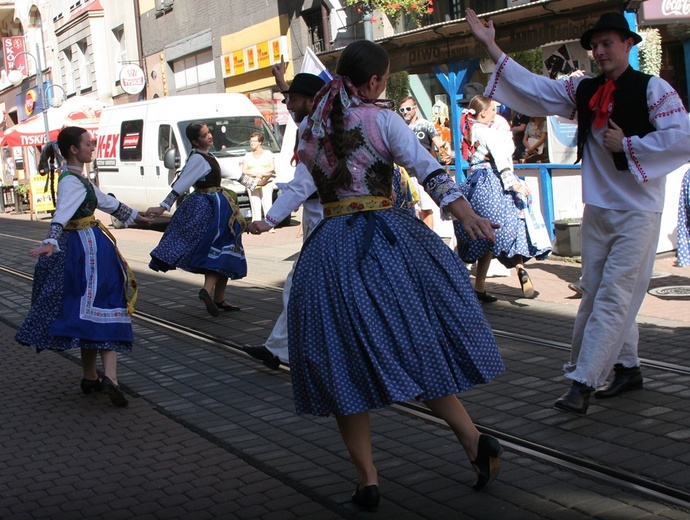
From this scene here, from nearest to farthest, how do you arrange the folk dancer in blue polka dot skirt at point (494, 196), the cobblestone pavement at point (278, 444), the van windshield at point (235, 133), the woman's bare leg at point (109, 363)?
the cobblestone pavement at point (278, 444), the woman's bare leg at point (109, 363), the folk dancer in blue polka dot skirt at point (494, 196), the van windshield at point (235, 133)

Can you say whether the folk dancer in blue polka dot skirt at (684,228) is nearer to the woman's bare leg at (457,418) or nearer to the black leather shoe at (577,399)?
the black leather shoe at (577,399)

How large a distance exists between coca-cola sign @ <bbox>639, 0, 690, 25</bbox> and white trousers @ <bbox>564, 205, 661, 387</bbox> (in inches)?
259

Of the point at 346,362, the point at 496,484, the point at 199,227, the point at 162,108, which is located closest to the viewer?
the point at 346,362

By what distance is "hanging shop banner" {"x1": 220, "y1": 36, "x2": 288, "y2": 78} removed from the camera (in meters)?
25.5

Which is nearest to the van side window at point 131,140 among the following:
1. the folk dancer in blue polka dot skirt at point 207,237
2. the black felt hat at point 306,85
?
the folk dancer in blue polka dot skirt at point 207,237

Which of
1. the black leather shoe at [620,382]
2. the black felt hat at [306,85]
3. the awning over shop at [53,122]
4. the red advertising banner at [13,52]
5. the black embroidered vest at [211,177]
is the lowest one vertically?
the black leather shoe at [620,382]

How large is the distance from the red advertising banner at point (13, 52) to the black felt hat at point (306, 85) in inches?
1643

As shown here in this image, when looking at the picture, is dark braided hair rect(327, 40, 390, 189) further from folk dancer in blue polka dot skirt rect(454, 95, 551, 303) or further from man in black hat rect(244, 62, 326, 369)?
folk dancer in blue polka dot skirt rect(454, 95, 551, 303)

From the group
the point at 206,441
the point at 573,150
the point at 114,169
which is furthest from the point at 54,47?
the point at 206,441

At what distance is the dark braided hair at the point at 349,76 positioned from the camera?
4.09 m

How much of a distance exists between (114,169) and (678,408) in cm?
1809

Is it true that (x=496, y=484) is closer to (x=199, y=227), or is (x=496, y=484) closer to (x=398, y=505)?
(x=398, y=505)

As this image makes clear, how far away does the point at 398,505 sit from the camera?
4164mm

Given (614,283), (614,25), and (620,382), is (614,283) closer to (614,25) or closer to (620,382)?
(620,382)
